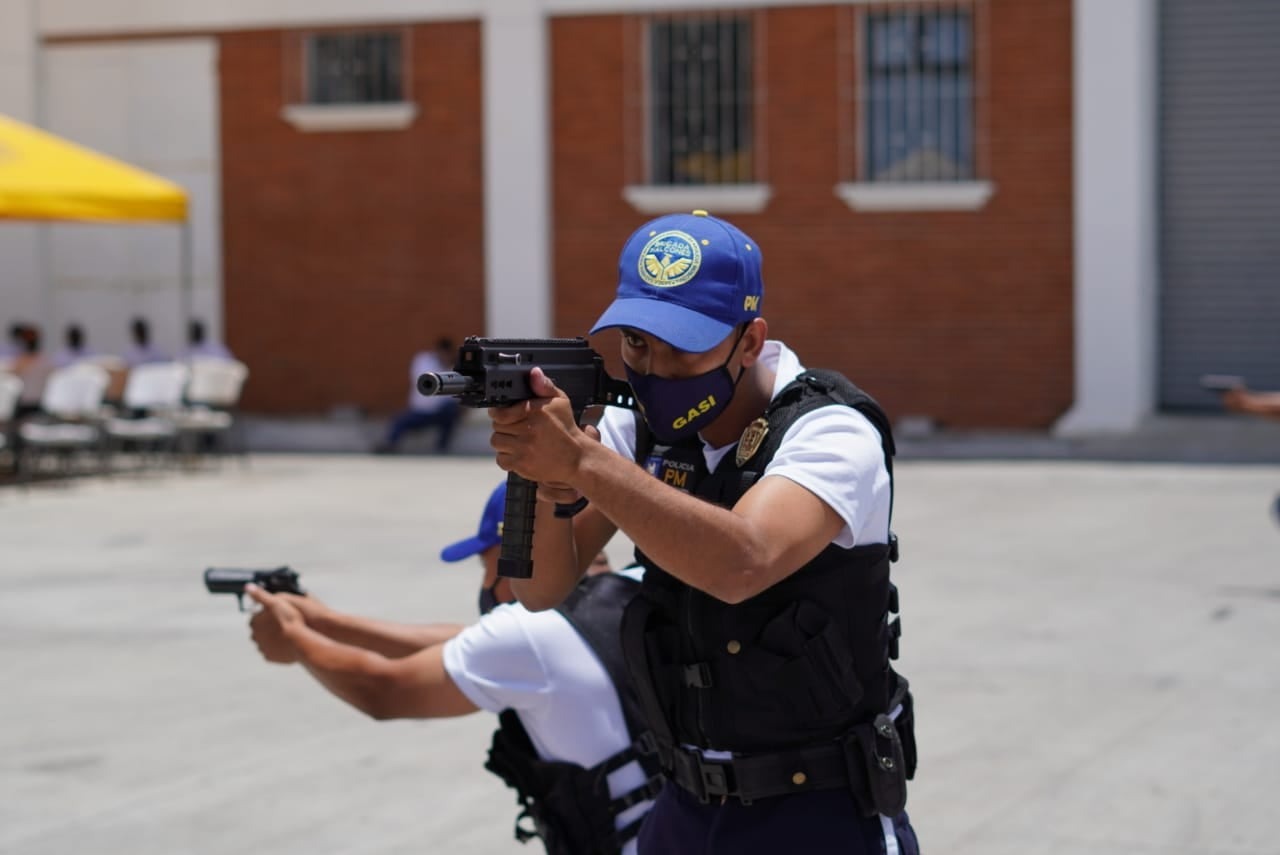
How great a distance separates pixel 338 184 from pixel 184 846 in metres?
16.3

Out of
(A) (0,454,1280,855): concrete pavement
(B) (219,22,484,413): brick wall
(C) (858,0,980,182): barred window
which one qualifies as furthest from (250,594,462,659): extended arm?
(B) (219,22,484,413): brick wall

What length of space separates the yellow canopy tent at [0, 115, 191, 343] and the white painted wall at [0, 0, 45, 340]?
6.27m

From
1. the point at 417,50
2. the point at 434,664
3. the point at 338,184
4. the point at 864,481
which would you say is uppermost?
the point at 417,50

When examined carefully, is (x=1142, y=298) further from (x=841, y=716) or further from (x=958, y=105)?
(x=841, y=716)

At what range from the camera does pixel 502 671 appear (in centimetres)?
353

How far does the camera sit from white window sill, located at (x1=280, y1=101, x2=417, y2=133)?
2084cm

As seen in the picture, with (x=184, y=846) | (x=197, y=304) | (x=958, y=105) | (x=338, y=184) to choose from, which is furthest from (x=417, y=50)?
(x=184, y=846)

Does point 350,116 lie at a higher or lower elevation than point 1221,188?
higher

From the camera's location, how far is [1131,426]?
18906 mm

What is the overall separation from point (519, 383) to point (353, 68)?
64.0 ft

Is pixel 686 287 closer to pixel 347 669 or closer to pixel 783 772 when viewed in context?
pixel 783 772

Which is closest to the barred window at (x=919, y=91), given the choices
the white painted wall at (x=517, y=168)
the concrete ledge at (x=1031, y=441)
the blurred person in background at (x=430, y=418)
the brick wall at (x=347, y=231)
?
the concrete ledge at (x=1031, y=441)

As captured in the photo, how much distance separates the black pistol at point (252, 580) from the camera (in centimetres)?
377

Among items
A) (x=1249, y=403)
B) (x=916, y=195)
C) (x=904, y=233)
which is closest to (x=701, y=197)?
(x=904, y=233)
